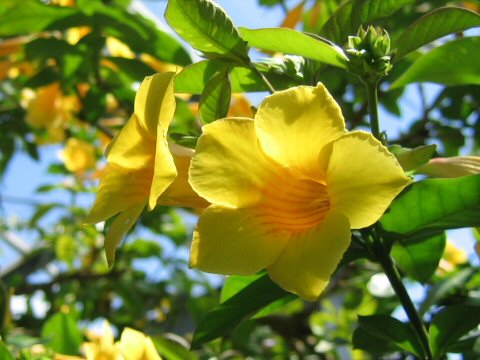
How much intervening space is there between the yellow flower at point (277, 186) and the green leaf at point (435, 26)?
0.86 ft

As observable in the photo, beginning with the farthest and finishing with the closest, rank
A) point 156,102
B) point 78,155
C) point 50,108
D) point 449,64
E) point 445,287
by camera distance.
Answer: point 78,155
point 50,108
point 445,287
point 449,64
point 156,102

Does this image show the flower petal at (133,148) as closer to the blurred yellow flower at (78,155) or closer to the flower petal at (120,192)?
the flower petal at (120,192)

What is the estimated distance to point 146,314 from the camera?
2.81m

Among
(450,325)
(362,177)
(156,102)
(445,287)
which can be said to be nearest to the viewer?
(362,177)

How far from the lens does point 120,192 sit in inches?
41.1

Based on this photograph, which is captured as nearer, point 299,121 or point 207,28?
point 299,121

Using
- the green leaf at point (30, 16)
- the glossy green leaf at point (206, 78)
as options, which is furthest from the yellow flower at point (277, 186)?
the green leaf at point (30, 16)

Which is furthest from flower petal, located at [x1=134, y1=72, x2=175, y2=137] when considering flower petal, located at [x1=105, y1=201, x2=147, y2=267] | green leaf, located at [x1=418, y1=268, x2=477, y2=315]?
green leaf, located at [x1=418, y1=268, x2=477, y2=315]

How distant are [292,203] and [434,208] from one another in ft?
0.66

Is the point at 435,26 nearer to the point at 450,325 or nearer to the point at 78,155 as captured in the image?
the point at 450,325

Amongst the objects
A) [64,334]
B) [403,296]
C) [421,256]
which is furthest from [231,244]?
[64,334]

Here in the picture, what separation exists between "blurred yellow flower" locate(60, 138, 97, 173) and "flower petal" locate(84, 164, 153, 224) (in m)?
1.98

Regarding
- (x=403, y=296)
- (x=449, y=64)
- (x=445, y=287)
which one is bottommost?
(x=445, y=287)

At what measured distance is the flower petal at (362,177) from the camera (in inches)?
31.9
